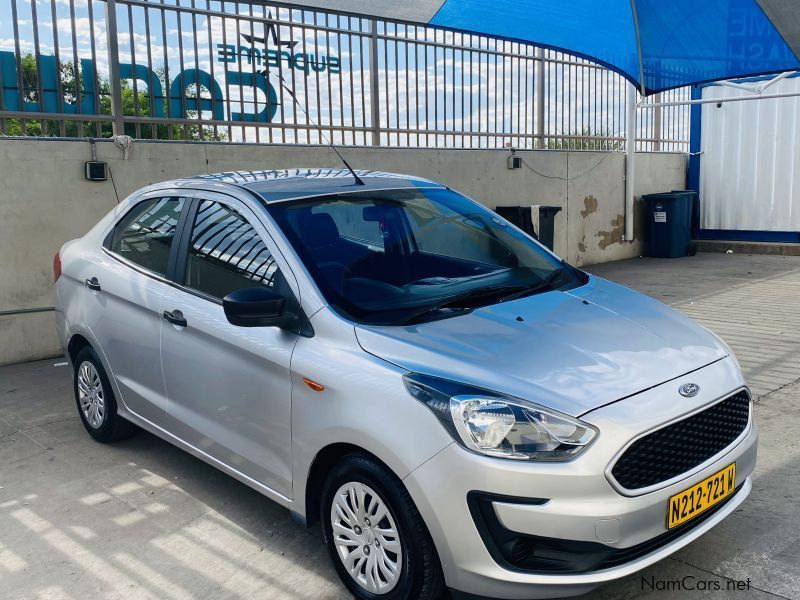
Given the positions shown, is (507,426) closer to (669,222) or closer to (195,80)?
(195,80)

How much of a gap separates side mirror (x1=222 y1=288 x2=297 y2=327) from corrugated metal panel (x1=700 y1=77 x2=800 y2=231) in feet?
40.8

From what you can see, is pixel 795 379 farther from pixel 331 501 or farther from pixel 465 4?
pixel 465 4

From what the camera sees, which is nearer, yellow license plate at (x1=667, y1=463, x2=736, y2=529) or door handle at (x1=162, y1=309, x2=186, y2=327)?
yellow license plate at (x1=667, y1=463, x2=736, y2=529)

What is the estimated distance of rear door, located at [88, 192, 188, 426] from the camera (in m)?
4.04

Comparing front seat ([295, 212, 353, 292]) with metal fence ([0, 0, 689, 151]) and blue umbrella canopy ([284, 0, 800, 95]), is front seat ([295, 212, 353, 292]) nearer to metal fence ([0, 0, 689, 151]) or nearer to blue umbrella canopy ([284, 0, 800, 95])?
metal fence ([0, 0, 689, 151])

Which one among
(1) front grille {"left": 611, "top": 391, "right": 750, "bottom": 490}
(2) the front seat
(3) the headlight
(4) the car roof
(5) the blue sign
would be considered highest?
(5) the blue sign

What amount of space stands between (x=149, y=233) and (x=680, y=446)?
10.1ft

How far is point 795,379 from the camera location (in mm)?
5785

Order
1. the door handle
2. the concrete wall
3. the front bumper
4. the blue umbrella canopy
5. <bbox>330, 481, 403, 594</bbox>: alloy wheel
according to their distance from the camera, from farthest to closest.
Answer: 1. the blue umbrella canopy
2. the concrete wall
3. the door handle
4. <bbox>330, 481, 403, 594</bbox>: alloy wheel
5. the front bumper

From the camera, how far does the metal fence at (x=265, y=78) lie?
23.4 ft

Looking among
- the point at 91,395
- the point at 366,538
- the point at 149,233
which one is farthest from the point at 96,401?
the point at 366,538

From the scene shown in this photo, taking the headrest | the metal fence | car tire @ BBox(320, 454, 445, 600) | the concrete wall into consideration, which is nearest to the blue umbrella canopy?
the metal fence

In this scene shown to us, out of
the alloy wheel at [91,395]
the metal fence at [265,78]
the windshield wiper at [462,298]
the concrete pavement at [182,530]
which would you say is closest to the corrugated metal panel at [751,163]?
the metal fence at [265,78]

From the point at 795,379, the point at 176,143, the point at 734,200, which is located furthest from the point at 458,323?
the point at 734,200
